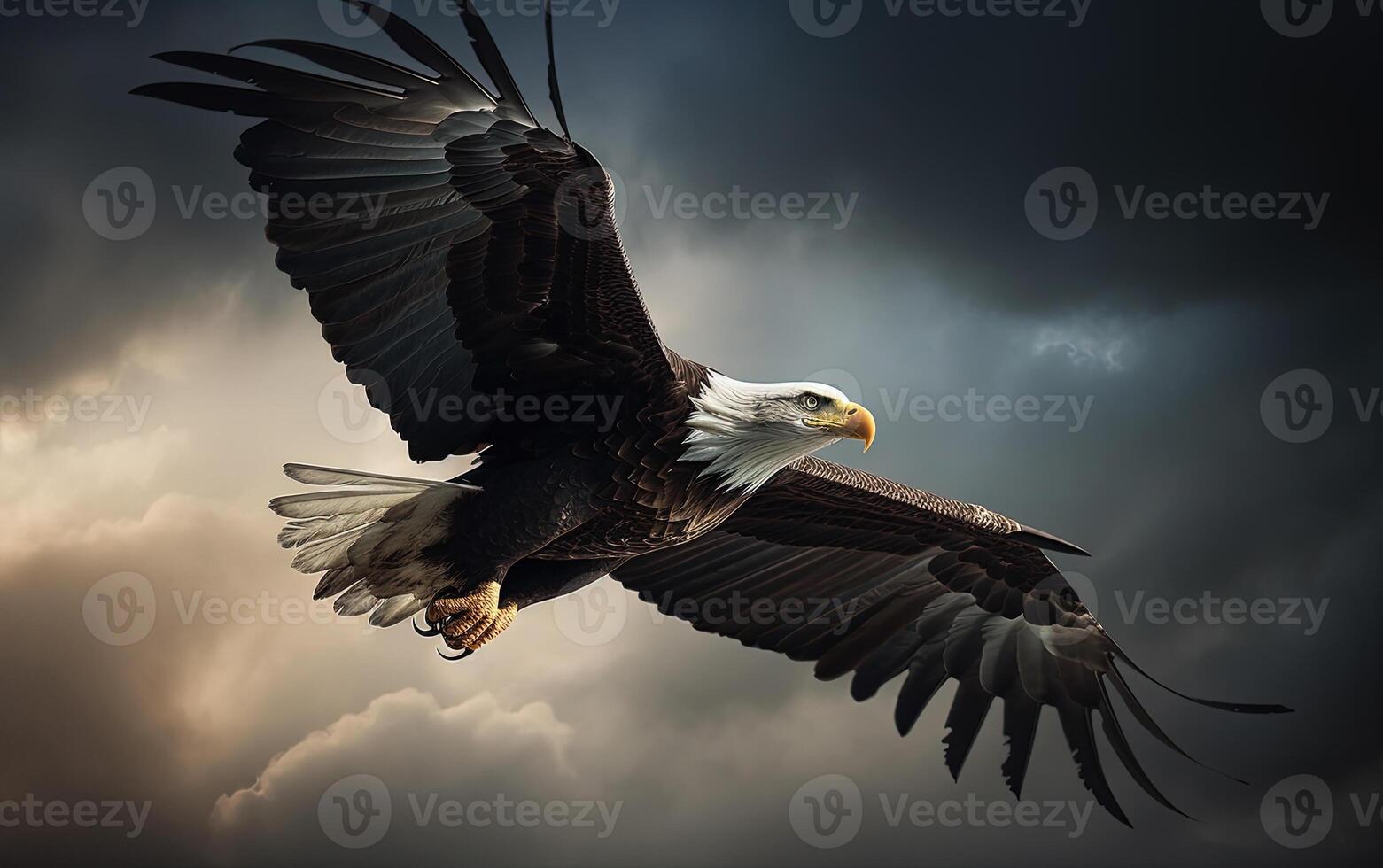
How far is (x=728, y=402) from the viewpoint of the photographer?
216 inches

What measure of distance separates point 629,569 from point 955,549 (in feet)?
7.29

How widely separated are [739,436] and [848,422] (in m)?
0.56

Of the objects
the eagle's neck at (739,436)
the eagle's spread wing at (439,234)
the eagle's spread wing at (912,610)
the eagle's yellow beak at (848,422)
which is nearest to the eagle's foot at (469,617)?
the eagle's spread wing at (439,234)

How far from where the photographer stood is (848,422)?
18.2 feet

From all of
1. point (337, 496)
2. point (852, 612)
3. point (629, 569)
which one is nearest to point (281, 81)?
point (337, 496)

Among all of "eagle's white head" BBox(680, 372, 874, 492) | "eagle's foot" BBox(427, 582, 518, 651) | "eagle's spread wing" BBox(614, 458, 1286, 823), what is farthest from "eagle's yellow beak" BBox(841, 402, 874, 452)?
"eagle's foot" BBox(427, 582, 518, 651)

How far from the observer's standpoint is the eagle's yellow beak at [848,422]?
18.1 ft

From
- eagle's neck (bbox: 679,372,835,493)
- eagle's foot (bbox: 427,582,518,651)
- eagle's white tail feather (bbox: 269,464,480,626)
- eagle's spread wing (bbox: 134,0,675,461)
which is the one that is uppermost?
eagle's spread wing (bbox: 134,0,675,461)

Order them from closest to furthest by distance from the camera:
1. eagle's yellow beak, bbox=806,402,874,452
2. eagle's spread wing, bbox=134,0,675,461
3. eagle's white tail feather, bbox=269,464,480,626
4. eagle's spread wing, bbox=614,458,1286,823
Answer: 1. eagle's spread wing, bbox=134,0,675,461
2. eagle's white tail feather, bbox=269,464,480,626
3. eagle's yellow beak, bbox=806,402,874,452
4. eagle's spread wing, bbox=614,458,1286,823

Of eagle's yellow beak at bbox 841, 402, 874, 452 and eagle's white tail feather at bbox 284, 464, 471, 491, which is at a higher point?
eagle's yellow beak at bbox 841, 402, 874, 452

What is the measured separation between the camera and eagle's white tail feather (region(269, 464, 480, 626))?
5332 millimetres

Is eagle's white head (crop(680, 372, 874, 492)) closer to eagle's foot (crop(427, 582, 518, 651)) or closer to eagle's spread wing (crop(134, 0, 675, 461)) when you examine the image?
eagle's spread wing (crop(134, 0, 675, 461))

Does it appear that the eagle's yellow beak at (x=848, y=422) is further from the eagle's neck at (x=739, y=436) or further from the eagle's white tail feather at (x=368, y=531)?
the eagle's white tail feather at (x=368, y=531)

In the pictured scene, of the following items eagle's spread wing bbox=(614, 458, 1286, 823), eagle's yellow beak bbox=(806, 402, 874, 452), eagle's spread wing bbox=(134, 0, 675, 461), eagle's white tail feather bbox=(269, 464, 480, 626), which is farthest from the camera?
eagle's spread wing bbox=(614, 458, 1286, 823)
